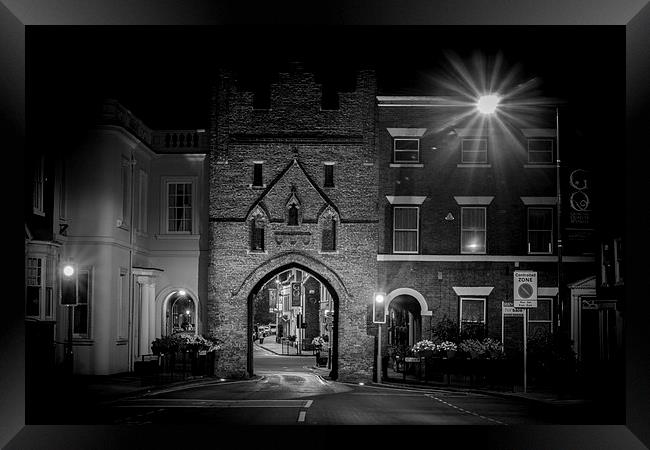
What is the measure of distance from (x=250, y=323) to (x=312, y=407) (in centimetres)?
990

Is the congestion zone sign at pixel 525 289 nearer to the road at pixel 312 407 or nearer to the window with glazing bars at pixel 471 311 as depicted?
the road at pixel 312 407

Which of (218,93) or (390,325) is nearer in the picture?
(218,93)

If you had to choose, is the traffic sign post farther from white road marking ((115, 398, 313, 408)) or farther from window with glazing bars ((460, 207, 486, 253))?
window with glazing bars ((460, 207, 486, 253))

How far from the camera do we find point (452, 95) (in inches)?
1008

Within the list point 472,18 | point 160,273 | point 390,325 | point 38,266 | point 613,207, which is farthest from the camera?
point 390,325

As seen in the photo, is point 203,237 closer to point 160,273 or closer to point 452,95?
point 160,273

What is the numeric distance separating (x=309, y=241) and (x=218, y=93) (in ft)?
16.8

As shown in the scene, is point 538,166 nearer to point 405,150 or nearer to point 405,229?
point 405,150

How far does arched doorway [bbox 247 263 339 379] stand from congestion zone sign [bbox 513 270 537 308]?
8.51 m

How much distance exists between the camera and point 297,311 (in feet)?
158

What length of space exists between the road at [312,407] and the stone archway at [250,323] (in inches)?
89.6

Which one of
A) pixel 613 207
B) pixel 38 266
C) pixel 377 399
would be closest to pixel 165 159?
pixel 38 266

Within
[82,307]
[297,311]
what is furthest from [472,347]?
[297,311]

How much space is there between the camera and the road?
14.4 meters
